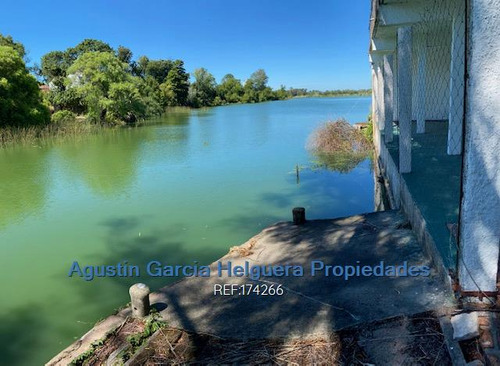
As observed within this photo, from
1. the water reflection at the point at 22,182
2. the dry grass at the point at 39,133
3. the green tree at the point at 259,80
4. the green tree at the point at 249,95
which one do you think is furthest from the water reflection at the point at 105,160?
the green tree at the point at 259,80

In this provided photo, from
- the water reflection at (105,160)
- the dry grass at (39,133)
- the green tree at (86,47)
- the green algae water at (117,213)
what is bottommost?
the green algae water at (117,213)

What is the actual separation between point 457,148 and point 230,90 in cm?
8176

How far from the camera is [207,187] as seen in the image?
11250mm

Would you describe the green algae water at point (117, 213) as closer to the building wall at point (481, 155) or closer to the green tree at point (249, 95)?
the building wall at point (481, 155)

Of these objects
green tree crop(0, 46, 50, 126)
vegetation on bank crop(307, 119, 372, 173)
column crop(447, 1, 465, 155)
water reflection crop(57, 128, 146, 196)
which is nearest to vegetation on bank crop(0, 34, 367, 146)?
green tree crop(0, 46, 50, 126)

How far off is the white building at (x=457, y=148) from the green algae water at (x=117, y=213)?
8.44 ft

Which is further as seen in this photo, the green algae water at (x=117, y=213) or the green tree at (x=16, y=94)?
the green tree at (x=16, y=94)

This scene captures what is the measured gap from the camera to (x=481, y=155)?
2.57 metres

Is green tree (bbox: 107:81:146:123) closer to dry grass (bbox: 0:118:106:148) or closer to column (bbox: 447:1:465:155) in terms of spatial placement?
dry grass (bbox: 0:118:106:148)

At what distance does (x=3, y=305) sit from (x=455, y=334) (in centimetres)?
526

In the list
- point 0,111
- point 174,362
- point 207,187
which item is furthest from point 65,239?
point 0,111

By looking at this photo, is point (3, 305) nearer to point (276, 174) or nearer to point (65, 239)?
point (65, 239)

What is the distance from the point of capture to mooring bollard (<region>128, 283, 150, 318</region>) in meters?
3.70

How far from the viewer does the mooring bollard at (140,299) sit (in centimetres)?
370
